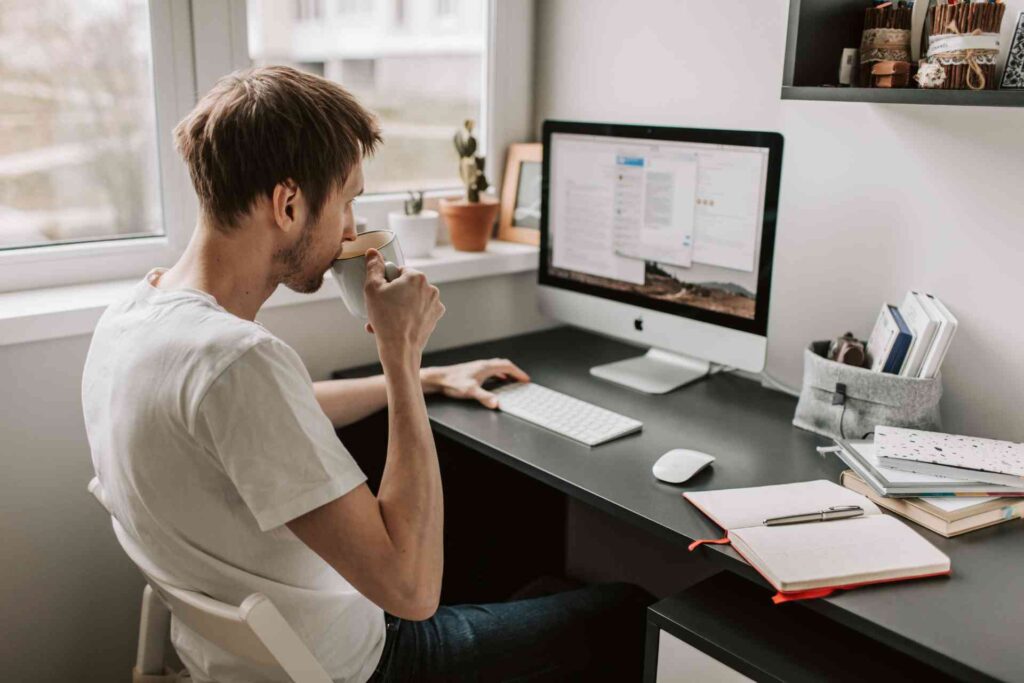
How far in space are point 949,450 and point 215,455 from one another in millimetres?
1021

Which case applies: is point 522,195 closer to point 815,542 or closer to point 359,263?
point 359,263

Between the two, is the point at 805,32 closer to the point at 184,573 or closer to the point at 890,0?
the point at 890,0

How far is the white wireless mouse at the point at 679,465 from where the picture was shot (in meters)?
1.37

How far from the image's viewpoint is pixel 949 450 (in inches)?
52.9

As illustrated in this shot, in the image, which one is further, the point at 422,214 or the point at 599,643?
the point at 422,214

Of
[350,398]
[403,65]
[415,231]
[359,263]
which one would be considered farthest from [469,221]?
[359,263]

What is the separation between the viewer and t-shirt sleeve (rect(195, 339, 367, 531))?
1.00 meters

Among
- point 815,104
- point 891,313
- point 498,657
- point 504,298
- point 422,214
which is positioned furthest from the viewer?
point 504,298

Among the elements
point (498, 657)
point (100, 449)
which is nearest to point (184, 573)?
point (100, 449)

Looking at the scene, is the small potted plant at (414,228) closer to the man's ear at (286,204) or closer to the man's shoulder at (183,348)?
the man's ear at (286,204)

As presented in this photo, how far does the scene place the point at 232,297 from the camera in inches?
46.6

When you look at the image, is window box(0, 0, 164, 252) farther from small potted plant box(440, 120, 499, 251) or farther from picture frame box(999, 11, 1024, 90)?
picture frame box(999, 11, 1024, 90)

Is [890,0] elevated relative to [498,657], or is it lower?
elevated

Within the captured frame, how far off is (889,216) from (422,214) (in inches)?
38.8
